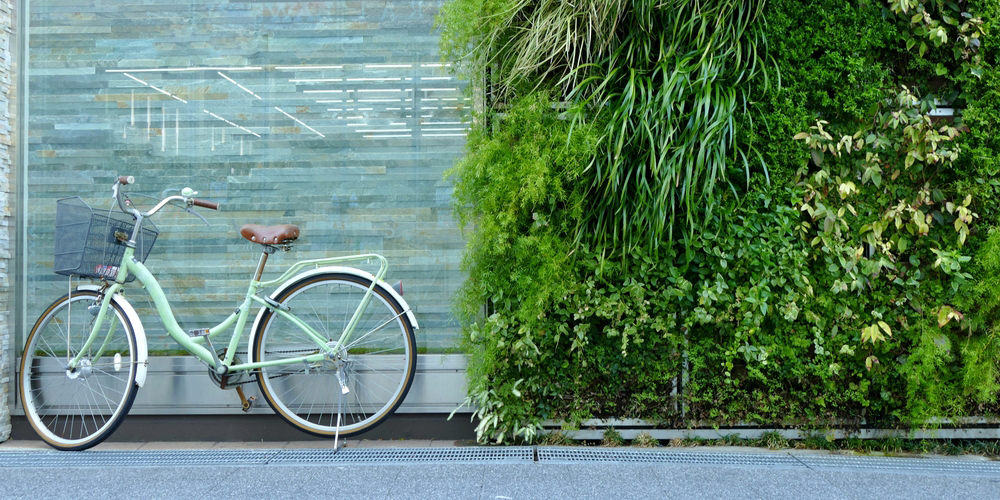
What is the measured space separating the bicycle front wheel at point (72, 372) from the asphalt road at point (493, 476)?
0.23 metres

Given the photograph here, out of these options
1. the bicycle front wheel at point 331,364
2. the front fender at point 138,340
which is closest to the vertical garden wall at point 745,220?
the bicycle front wheel at point 331,364

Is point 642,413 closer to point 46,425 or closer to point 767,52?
point 767,52

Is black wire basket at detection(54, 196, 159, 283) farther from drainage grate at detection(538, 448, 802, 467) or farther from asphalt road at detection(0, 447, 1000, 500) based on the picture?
drainage grate at detection(538, 448, 802, 467)

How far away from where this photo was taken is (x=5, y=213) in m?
2.71

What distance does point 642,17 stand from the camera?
245 centimetres

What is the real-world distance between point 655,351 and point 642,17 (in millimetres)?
1405

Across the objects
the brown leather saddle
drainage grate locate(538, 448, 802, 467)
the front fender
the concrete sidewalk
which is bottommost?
the concrete sidewalk

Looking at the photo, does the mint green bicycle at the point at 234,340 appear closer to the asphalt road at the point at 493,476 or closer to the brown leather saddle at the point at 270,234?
the brown leather saddle at the point at 270,234

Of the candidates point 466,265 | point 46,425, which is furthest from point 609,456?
point 46,425

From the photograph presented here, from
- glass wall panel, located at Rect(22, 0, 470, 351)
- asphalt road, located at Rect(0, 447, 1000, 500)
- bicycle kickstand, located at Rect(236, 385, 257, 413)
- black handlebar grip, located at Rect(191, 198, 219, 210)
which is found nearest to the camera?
asphalt road, located at Rect(0, 447, 1000, 500)

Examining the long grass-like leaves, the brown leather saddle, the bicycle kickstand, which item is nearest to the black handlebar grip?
the brown leather saddle

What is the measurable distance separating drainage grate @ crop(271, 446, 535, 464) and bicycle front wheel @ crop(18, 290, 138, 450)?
2.79ft

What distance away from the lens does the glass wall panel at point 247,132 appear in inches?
111

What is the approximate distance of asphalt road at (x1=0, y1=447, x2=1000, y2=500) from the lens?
81.2 inches
